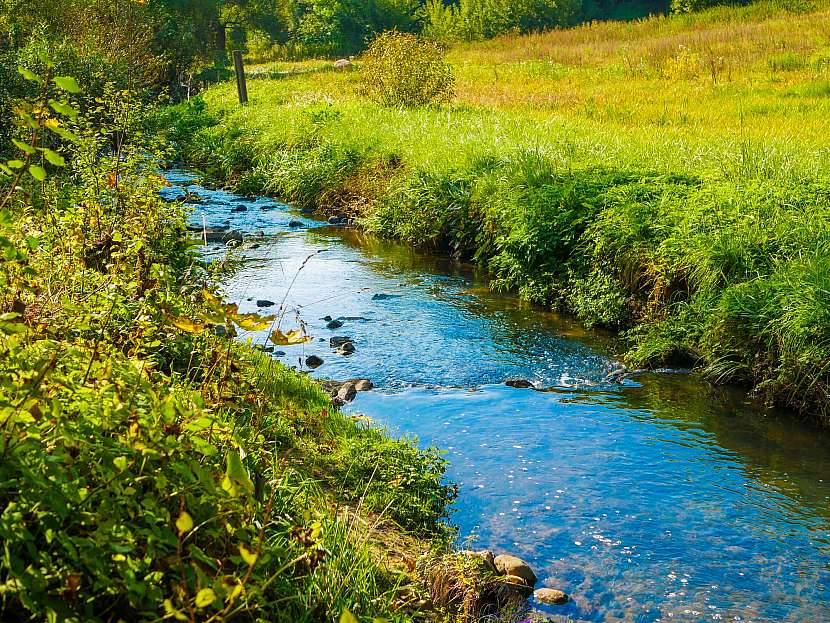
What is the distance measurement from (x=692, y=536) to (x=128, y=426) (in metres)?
3.39

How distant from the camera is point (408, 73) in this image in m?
19.2

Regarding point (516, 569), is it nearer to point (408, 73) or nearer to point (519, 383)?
point (519, 383)

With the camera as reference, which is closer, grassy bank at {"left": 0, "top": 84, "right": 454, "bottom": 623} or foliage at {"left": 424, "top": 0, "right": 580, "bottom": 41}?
grassy bank at {"left": 0, "top": 84, "right": 454, "bottom": 623}

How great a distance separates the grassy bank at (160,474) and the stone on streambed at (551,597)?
55cm

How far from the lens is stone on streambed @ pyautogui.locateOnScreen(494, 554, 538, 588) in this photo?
4215mm

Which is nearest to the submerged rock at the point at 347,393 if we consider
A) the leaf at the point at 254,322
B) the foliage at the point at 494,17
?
the leaf at the point at 254,322

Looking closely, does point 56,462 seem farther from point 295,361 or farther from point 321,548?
point 295,361

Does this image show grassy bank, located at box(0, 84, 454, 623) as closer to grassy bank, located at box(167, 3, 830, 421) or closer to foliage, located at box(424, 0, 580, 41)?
grassy bank, located at box(167, 3, 830, 421)

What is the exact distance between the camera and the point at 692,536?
4848 mm

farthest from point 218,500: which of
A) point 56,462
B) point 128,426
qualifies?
point 56,462

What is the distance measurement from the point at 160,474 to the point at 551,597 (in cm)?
229

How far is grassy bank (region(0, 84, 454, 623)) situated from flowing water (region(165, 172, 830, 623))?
2.39 ft

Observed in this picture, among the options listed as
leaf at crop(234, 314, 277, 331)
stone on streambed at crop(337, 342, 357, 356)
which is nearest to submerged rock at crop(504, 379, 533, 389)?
stone on streambed at crop(337, 342, 357, 356)

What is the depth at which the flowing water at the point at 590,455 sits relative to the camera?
4422mm
